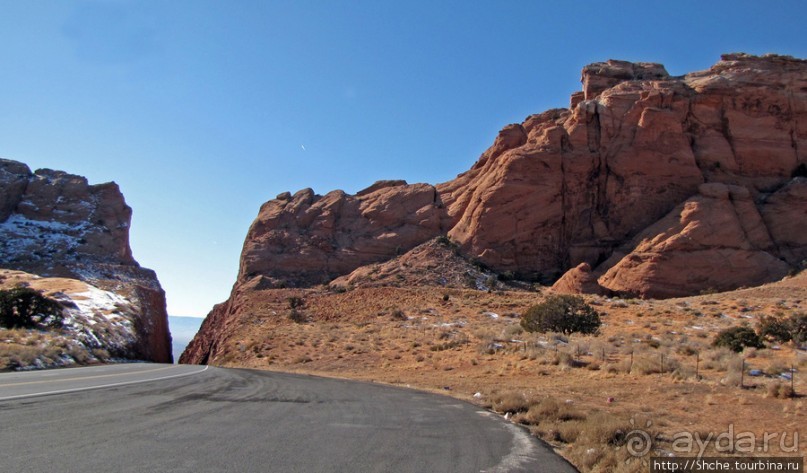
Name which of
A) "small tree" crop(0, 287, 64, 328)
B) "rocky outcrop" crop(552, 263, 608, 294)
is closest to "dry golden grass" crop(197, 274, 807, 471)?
"rocky outcrop" crop(552, 263, 608, 294)

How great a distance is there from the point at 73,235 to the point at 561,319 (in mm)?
69169

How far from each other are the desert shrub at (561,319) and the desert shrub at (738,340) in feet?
25.6

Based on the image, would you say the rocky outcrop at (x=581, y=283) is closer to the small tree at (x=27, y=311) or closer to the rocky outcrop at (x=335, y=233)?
the rocky outcrop at (x=335, y=233)

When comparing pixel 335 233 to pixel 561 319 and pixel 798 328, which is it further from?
pixel 798 328

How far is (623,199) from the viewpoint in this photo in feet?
204

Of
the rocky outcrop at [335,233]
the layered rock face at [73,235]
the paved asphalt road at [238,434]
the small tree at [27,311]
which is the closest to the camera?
the paved asphalt road at [238,434]

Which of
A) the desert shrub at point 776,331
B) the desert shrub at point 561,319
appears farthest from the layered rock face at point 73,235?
the desert shrub at point 776,331

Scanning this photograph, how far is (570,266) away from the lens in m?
61.2

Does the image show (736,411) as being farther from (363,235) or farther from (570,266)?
(363,235)

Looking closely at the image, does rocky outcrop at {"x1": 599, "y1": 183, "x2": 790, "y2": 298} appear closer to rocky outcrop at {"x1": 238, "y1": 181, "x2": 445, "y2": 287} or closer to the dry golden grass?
the dry golden grass

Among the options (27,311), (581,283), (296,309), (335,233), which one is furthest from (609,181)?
(27,311)

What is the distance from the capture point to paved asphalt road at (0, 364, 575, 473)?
6.36 m

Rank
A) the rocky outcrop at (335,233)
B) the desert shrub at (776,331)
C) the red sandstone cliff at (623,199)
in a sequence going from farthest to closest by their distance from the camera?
the rocky outcrop at (335,233) → the red sandstone cliff at (623,199) → the desert shrub at (776,331)

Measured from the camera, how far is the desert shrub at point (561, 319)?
3162cm
